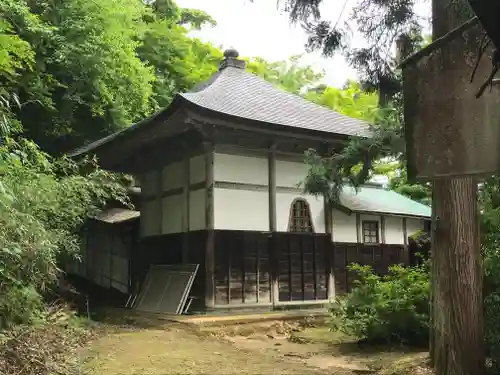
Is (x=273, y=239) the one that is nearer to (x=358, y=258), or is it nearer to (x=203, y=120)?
(x=358, y=258)

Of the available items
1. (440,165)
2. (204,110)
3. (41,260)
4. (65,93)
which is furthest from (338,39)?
(65,93)

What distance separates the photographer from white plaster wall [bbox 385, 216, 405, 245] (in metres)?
14.2

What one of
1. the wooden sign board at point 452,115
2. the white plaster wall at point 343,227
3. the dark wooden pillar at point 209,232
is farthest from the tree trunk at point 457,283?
the white plaster wall at point 343,227

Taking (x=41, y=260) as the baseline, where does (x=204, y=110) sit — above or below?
above

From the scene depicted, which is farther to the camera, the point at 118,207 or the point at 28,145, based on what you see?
the point at 118,207

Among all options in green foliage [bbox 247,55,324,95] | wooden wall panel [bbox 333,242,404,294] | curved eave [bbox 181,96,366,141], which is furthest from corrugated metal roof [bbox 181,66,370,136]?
green foliage [bbox 247,55,324,95]

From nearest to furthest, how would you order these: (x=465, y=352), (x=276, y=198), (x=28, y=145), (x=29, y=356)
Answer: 1. (x=29, y=356)
2. (x=465, y=352)
3. (x=28, y=145)
4. (x=276, y=198)

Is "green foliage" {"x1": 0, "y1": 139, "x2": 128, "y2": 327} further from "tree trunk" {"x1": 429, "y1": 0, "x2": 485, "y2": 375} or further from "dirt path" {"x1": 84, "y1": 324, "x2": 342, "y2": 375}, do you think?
"tree trunk" {"x1": 429, "y1": 0, "x2": 485, "y2": 375}

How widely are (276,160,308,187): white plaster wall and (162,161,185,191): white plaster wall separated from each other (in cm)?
234

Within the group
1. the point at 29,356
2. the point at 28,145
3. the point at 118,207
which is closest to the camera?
the point at 29,356

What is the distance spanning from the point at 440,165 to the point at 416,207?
1234cm

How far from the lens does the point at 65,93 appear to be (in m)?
15.9

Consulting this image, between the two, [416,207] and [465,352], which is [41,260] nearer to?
[465,352]

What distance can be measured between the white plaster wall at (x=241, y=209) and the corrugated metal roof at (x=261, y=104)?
1790mm
